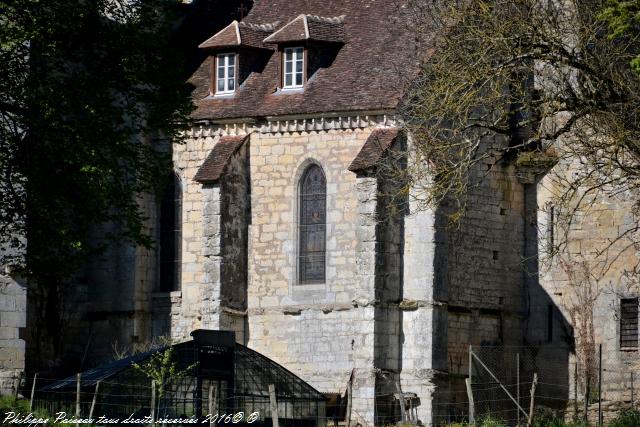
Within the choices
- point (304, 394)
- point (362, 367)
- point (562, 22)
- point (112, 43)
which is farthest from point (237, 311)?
point (562, 22)

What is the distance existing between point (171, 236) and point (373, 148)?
6448mm

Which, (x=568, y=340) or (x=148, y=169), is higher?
(x=148, y=169)

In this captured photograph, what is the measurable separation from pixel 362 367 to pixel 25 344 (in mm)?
7969

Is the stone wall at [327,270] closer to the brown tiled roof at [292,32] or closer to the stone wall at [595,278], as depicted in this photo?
the brown tiled roof at [292,32]

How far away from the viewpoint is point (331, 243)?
137 feet

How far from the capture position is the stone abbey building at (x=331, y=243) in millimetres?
40500

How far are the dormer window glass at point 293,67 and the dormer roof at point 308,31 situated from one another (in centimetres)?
48

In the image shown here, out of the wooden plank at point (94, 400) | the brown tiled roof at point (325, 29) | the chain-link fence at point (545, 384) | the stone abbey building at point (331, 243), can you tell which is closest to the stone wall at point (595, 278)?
the stone abbey building at point (331, 243)

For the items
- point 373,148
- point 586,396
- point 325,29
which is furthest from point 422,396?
point 325,29

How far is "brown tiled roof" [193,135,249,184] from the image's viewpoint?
42.3 m

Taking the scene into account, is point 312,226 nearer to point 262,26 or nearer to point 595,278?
point 262,26

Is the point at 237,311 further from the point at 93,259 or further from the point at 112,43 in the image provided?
the point at 112,43

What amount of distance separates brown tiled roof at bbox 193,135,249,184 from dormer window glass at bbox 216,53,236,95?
→ 139 centimetres

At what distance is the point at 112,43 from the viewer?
34.8 metres
